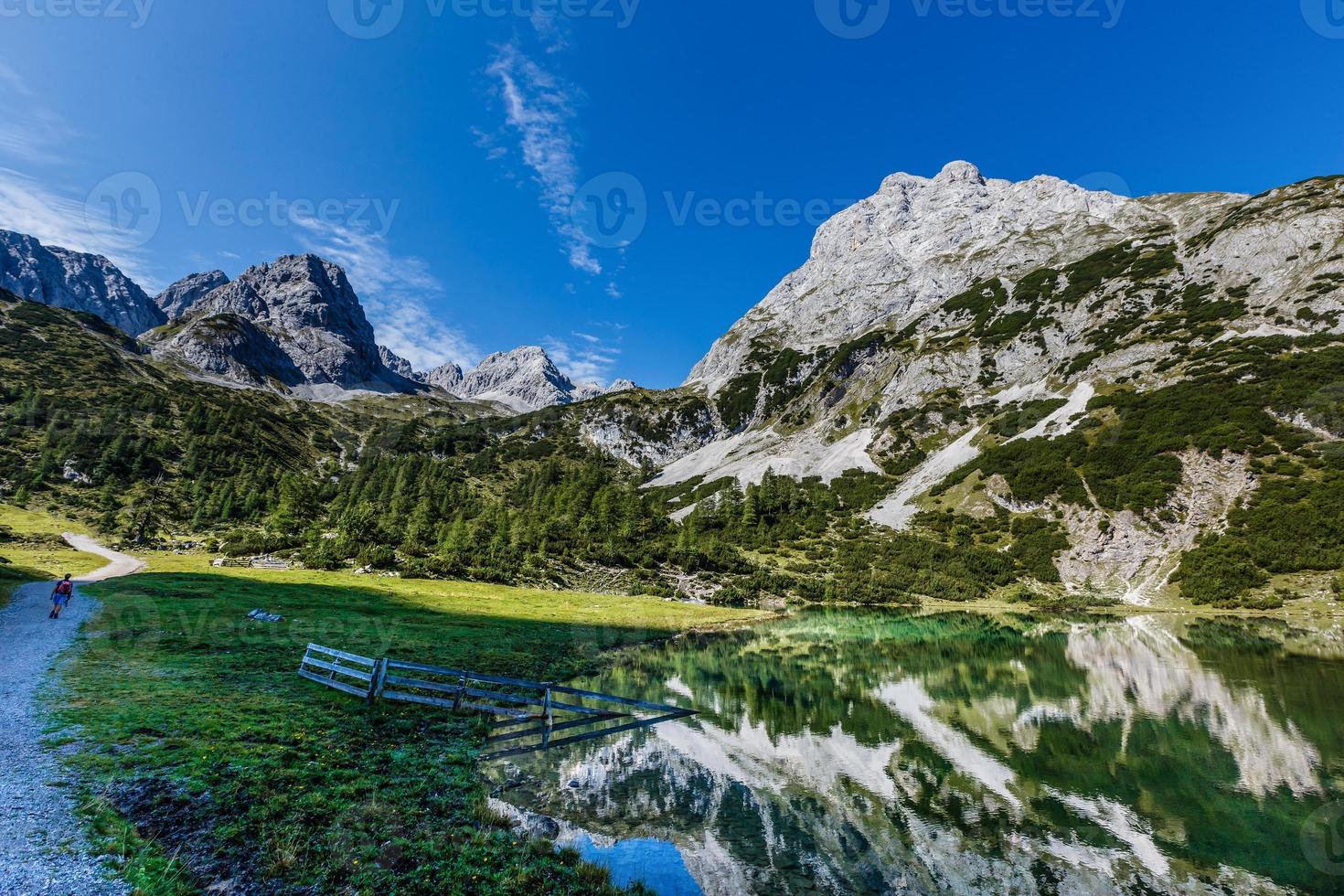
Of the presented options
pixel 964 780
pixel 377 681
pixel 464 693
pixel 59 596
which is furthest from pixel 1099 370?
pixel 59 596

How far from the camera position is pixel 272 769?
14.0m

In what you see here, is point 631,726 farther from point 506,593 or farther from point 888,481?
point 888,481

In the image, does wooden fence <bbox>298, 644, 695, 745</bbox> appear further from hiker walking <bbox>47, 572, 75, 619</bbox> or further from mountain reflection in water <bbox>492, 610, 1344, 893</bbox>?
hiker walking <bbox>47, 572, 75, 619</bbox>

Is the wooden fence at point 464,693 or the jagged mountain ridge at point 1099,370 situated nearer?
the wooden fence at point 464,693

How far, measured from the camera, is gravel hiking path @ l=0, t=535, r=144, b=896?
8484mm

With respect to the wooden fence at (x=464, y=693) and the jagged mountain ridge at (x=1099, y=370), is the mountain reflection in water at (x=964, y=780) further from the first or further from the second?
the jagged mountain ridge at (x=1099, y=370)

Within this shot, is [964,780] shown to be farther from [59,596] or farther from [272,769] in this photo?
[59,596]

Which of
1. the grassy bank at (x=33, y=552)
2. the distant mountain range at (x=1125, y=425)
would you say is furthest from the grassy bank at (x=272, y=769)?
the distant mountain range at (x=1125, y=425)

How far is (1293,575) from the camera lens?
6066 cm

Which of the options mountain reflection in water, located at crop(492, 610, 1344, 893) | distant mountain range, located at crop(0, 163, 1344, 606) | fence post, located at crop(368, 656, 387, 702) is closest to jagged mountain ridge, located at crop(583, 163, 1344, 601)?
distant mountain range, located at crop(0, 163, 1344, 606)

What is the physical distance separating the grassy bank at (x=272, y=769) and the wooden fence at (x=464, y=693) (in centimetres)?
81

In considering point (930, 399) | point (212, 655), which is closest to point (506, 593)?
point (212, 655)

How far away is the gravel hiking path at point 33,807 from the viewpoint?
27.8ft

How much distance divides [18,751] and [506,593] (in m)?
52.7
